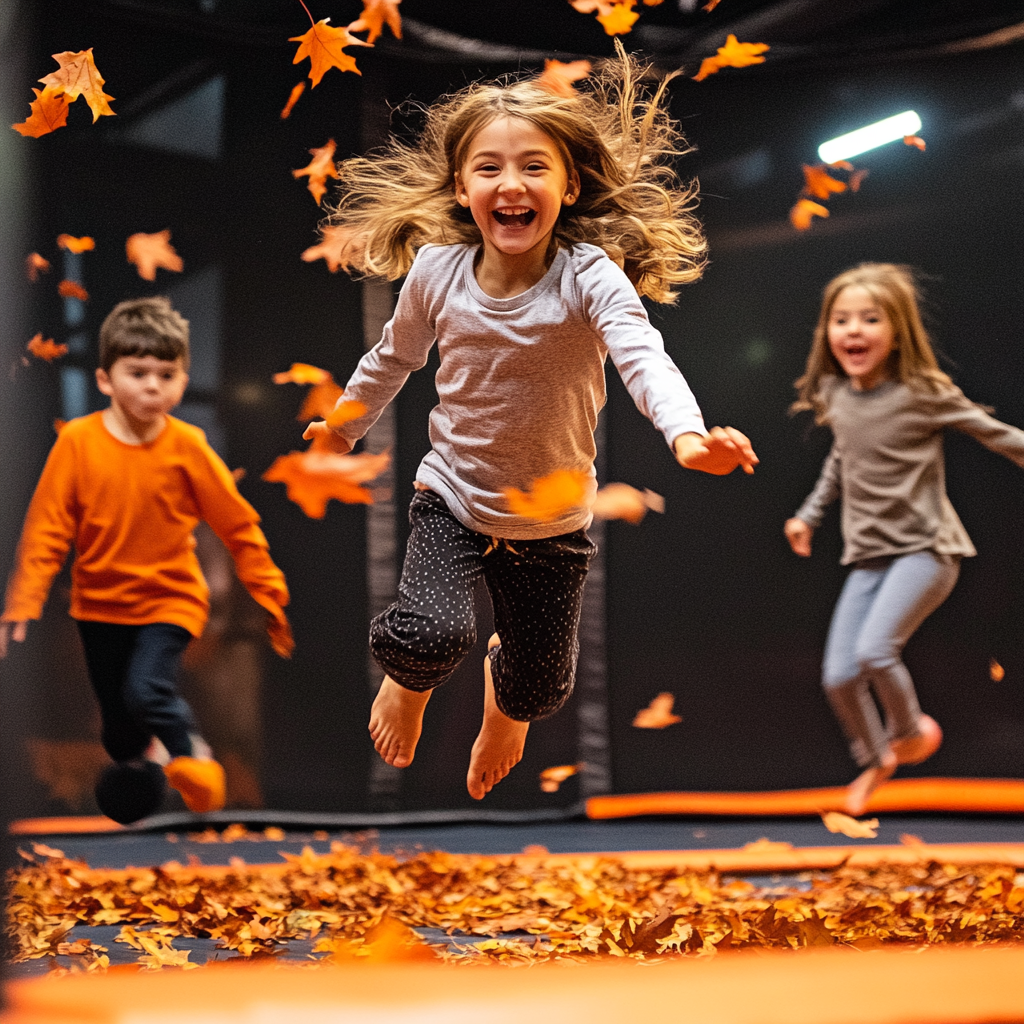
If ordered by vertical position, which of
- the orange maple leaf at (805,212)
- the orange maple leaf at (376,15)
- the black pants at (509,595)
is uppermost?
the orange maple leaf at (376,15)

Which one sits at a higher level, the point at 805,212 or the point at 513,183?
the point at 805,212

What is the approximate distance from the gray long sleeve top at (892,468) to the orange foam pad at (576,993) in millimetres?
2000

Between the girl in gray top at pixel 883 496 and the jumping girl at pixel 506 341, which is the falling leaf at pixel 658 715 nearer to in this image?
the girl in gray top at pixel 883 496

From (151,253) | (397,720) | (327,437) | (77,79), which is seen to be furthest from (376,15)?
(397,720)

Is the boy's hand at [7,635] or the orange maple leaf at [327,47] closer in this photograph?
the boy's hand at [7,635]

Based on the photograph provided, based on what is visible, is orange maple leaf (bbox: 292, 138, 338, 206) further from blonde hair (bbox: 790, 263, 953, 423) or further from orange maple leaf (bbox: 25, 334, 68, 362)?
blonde hair (bbox: 790, 263, 953, 423)

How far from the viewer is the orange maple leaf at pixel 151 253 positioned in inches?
138

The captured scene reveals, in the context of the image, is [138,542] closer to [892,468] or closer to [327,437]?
[327,437]

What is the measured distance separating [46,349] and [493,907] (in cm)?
215

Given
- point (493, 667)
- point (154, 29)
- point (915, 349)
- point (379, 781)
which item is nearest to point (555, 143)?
point (493, 667)

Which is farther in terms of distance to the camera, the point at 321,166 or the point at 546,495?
the point at 321,166

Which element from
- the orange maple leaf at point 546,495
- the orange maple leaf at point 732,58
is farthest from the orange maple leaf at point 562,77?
the orange maple leaf at point 732,58

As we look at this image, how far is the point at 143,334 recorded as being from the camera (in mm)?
2619

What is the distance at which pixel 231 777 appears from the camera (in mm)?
3566
